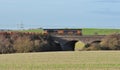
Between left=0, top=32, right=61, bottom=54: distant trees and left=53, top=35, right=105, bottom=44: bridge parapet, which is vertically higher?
left=0, top=32, right=61, bottom=54: distant trees

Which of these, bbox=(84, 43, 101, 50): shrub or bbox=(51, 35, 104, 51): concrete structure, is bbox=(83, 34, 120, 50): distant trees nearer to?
bbox=(84, 43, 101, 50): shrub

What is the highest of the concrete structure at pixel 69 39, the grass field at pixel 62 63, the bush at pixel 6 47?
the grass field at pixel 62 63

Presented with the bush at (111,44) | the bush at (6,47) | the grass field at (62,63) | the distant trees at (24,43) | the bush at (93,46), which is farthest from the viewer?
the bush at (111,44)

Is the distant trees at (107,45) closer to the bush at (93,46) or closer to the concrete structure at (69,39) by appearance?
the bush at (93,46)

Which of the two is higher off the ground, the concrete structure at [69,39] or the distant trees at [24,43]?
the distant trees at [24,43]

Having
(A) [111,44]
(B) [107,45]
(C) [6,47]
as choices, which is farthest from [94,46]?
(C) [6,47]

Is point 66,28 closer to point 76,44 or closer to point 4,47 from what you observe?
point 76,44

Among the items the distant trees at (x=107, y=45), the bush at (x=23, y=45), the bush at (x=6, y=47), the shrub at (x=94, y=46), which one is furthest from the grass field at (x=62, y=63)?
the distant trees at (x=107, y=45)

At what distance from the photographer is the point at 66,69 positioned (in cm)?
3002

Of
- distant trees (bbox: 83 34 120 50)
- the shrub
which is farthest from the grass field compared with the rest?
distant trees (bbox: 83 34 120 50)

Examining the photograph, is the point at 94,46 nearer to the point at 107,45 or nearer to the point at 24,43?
the point at 107,45

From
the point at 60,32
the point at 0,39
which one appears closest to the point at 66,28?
the point at 60,32

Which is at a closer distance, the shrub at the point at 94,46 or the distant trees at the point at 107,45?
the shrub at the point at 94,46

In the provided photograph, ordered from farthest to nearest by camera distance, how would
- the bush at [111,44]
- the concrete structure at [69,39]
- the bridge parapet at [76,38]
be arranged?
the concrete structure at [69,39] → the bridge parapet at [76,38] → the bush at [111,44]
